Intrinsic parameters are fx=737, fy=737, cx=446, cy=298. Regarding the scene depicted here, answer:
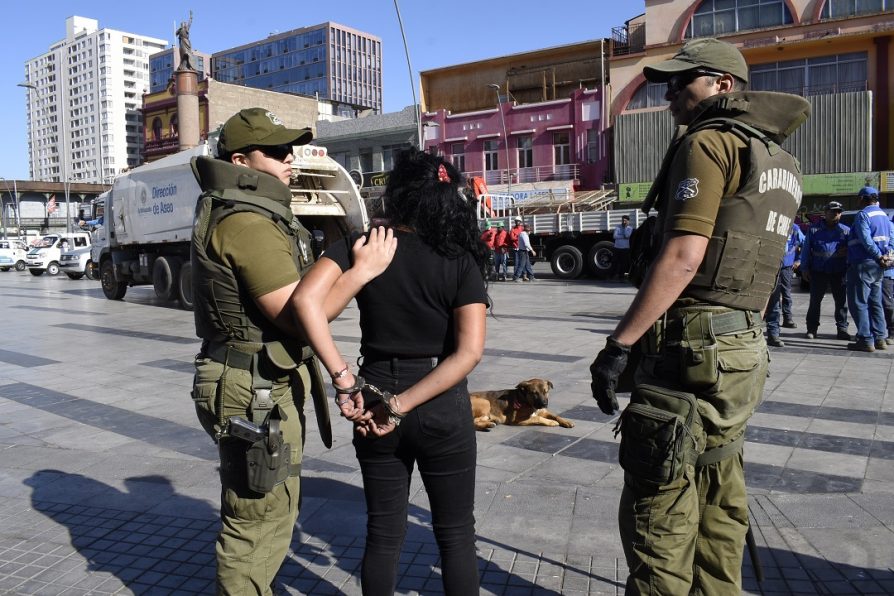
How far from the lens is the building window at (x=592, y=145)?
35.0 m

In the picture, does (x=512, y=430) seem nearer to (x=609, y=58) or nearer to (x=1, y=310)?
(x=1, y=310)

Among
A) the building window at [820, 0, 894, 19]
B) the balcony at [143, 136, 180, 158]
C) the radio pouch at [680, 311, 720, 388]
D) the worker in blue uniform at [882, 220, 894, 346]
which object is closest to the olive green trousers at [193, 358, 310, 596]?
the radio pouch at [680, 311, 720, 388]

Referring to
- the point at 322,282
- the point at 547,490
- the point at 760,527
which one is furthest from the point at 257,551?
the point at 760,527

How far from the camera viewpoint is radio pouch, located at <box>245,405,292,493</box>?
2.43 m

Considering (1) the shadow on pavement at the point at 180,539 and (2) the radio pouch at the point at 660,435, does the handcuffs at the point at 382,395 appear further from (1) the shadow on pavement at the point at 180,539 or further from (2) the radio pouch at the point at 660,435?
(1) the shadow on pavement at the point at 180,539

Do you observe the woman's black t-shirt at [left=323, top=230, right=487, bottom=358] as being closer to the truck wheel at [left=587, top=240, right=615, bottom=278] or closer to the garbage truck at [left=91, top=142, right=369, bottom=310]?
the garbage truck at [left=91, top=142, right=369, bottom=310]

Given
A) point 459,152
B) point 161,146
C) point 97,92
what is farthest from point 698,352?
point 97,92

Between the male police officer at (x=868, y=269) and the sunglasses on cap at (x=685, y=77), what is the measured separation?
6.70m

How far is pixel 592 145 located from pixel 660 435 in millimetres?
34385

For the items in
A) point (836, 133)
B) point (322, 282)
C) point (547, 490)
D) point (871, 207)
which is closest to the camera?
point (322, 282)

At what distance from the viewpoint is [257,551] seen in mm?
2502

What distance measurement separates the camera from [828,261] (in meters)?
9.05

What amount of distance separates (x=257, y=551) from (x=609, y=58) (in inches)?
1452

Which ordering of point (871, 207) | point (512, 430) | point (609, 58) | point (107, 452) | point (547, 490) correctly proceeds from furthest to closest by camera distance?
1. point (609, 58)
2. point (871, 207)
3. point (512, 430)
4. point (107, 452)
5. point (547, 490)
